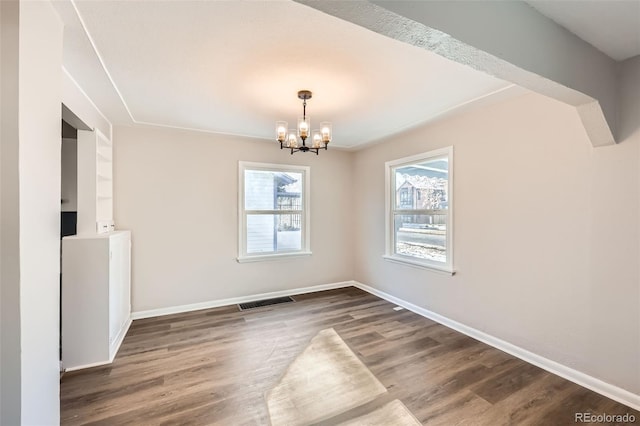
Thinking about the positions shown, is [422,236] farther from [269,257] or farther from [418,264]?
[269,257]

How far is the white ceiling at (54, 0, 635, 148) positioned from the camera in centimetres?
162

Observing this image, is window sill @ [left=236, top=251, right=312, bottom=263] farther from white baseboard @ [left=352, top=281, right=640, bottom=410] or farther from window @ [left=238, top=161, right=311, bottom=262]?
white baseboard @ [left=352, top=281, right=640, bottom=410]

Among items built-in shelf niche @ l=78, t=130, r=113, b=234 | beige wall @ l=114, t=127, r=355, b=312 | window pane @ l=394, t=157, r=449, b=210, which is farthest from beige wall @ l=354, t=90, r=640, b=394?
built-in shelf niche @ l=78, t=130, r=113, b=234

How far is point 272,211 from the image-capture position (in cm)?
450

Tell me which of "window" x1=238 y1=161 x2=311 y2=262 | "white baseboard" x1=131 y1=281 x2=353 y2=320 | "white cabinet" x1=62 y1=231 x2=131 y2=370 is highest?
"window" x1=238 y1=161 x2=311 y2=262

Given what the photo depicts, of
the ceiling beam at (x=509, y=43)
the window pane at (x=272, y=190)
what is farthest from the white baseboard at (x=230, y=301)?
the ceiling beam at (x=509, y=43)

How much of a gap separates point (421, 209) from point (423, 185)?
0.32 meters

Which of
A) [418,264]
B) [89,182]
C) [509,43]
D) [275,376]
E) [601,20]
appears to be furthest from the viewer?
[418,264]

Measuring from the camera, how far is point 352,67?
2174 millimetres

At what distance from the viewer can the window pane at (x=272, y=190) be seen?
4.34 metres

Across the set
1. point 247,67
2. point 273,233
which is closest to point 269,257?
point 273,233

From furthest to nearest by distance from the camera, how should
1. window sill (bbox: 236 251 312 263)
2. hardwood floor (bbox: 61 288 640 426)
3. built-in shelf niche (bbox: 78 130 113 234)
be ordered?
window sill (bbox: 236 251 312 263), built-in shelf niche (bbox: 78 130 113 234), hardwood floor (bbox: 61 288 640 426)

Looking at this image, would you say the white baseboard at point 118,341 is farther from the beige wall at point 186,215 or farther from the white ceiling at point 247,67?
the white ceiling at point 247,67

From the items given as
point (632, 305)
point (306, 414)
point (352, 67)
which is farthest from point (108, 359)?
point (632, 305)
